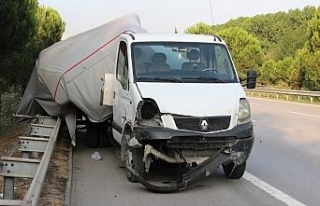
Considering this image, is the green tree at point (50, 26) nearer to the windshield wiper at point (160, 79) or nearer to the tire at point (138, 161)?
the windshield wiper at point (160, 79)

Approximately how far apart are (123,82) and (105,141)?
3087 mm

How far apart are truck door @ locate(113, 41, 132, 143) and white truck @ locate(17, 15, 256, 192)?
2 cm

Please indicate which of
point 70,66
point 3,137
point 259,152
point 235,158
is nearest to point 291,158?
point 259,152

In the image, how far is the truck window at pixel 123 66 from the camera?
898 centimetres

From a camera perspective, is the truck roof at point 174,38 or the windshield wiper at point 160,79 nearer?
the windshield wiper at point 160,79

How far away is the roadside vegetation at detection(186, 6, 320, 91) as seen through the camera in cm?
3922

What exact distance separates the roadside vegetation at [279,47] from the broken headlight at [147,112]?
7.95 m

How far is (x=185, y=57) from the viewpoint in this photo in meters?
8.94

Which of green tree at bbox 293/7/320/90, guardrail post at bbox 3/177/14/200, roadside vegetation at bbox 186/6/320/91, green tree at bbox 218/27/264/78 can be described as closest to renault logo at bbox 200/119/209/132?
guardrail post at bbox 3/177/14/200

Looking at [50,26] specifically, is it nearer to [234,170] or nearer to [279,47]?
[234,170]

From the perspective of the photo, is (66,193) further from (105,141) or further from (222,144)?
(105,141)

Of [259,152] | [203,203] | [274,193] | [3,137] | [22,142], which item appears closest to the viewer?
[203,203]

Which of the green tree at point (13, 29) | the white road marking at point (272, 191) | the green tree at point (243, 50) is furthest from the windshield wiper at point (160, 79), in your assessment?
the green tree at point (243, 50)

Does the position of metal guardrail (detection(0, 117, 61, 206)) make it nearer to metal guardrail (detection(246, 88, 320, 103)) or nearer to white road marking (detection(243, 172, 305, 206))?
white road marking (detection(243, 172, 305, 206))
